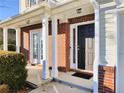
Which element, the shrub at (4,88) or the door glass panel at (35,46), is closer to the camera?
the shrub at (4,88)

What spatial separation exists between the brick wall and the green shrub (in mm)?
3343

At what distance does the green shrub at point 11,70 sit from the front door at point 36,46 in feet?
15.1

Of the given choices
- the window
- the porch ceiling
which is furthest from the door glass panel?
the window

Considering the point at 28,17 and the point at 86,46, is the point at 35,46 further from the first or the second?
the point at 86,46

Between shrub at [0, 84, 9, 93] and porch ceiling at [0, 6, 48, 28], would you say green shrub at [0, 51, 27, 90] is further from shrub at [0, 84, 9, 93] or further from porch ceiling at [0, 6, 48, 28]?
porch ceiling at [0, 6, 48, 28]

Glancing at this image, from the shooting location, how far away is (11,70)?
749 cm

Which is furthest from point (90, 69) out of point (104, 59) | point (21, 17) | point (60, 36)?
point (21, 17)

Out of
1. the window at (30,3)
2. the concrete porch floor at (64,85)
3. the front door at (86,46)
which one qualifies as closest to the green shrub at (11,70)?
the concrete porch floor at (64,85)

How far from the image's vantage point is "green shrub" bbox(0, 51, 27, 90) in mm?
7418

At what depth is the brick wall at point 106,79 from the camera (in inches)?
226

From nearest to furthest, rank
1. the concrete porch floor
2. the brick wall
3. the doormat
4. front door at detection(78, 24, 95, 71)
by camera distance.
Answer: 1. the brick wall
2. the concrete porch floor
3. the doormat
4. front door at detection(78, 24, 95, 71)

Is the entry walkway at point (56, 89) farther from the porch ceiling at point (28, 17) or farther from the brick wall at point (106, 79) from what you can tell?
the porch ceiling at point (28, 17)

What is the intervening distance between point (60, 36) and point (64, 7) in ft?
8.85

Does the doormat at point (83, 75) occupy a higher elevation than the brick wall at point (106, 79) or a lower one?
lower
